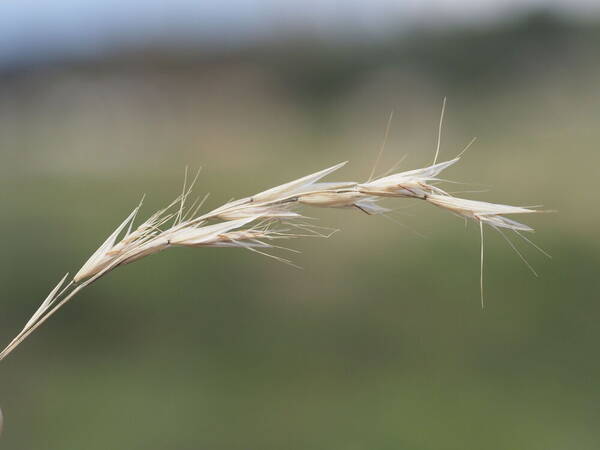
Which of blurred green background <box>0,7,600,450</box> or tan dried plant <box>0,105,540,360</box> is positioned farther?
blurred green background <box>0,7,600,450</box>

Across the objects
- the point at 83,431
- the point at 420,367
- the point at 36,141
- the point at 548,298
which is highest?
the point at 36,141

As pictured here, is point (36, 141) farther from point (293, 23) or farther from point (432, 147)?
Answer: point (293, 23)

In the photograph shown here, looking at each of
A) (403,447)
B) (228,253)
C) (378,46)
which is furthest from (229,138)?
(378,46)

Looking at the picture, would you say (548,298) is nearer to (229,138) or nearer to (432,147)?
(432,147)

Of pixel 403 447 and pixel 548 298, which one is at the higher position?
pixel 548 298

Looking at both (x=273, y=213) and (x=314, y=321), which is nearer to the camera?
(x=273, y=213)

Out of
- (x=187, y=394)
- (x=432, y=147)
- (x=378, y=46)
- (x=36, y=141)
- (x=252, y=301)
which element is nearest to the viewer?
(x=187, y=394)

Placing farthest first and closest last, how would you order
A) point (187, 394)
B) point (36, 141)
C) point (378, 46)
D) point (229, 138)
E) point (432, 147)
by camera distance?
point (378, 46) < point (36, 141) < point (229, 138) < point (432, 147) < point (187, 394)

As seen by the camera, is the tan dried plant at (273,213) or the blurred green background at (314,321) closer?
the tan dried plant at (273,213)

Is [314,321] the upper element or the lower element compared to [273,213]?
lower

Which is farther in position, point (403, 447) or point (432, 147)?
point (432, 147)
